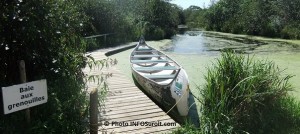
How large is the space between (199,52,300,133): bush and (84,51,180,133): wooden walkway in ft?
2.12

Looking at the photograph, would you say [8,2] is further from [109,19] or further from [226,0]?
[226,0]

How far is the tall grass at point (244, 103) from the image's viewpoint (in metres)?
3.33

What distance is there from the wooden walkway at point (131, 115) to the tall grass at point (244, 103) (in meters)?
0.54

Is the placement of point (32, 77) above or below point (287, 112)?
above

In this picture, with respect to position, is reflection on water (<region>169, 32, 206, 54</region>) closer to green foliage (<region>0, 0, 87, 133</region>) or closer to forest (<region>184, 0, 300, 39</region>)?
forest (<region>184, 0, 300, 39</region>)

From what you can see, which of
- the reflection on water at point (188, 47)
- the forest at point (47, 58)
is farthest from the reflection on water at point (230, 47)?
the forest at point (47, 58)

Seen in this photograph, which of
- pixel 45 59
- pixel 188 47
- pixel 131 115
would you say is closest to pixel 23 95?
pixel 45 59

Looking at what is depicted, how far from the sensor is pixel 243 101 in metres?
3.39

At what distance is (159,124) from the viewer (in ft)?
12.8

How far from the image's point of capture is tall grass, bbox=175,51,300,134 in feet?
10.9

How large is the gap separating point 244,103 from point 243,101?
0.03 meters

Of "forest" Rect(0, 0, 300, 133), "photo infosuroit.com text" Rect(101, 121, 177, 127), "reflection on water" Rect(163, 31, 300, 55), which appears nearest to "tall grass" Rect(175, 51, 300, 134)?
"photo infosuroit.com text" Rect(101, 121, 177, 127)

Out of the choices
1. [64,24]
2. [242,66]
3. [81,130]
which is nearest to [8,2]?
[64,24]

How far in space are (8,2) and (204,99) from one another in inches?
90.2
